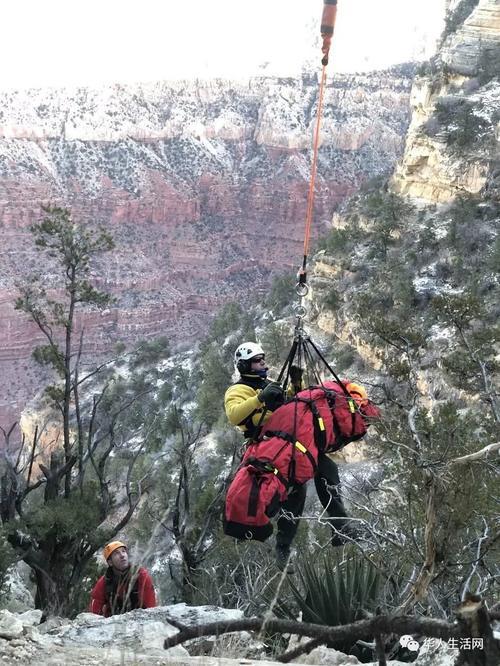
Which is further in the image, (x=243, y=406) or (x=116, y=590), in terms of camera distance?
(x=116, y=590)

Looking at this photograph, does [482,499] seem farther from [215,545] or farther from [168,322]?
→ [168,322]

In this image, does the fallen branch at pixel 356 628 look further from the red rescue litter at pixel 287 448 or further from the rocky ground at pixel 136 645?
the red rescue litter at pixel 287 448

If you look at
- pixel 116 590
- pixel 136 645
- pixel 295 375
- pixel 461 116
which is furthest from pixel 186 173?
pixel 136 645

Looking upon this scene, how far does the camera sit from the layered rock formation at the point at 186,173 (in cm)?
5312

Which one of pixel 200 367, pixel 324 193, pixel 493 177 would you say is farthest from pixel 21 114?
pixel 493 177

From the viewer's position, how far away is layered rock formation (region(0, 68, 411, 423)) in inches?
2092

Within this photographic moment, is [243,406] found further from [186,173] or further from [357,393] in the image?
[186,173]

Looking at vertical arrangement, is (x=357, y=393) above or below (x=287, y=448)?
above

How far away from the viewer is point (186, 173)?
A: 62.8m

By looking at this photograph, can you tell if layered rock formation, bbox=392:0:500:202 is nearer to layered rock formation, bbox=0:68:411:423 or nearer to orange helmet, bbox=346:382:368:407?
orange helmet, bbox=346:382:368:407

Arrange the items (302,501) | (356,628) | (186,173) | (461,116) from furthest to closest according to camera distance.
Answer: (186,173)
(461,116)
(302,501)
(356,628)

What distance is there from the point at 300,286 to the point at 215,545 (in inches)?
195

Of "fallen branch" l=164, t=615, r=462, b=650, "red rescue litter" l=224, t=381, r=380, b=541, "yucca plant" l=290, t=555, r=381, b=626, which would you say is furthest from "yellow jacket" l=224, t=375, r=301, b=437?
"fallen branch" l=164, t=615, r=462, b=650

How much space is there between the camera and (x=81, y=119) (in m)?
57.6
